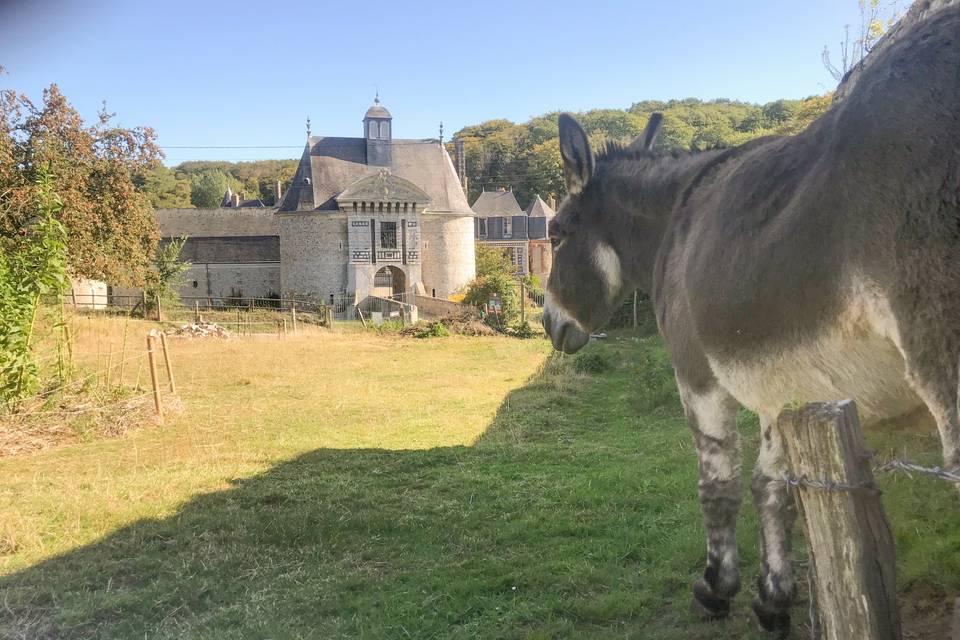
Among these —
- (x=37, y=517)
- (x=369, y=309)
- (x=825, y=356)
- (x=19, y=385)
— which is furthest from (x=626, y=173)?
(x=369, y=309)

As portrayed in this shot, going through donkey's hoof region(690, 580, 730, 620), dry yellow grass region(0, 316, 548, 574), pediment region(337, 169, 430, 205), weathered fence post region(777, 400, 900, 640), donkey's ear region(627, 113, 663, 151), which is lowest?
dry yellow grass region(0, 316, 548, 574)

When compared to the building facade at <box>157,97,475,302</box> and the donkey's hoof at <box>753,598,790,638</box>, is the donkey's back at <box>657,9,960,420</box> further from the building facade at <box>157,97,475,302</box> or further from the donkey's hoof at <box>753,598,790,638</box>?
the building facade at <box>157,97,475,302</box>

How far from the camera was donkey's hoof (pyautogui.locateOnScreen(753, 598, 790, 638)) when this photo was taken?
10.7ft

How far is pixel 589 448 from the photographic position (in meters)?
8.80

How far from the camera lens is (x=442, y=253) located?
4844cm

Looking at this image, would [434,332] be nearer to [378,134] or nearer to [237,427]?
[237,427]

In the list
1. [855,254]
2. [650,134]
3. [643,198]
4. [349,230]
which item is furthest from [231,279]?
[855,254]

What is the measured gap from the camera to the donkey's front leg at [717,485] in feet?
10.3

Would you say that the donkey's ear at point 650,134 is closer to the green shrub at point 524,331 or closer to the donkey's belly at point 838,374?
the donkey's belly at point 838,374

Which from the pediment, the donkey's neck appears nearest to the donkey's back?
the donkey's neck

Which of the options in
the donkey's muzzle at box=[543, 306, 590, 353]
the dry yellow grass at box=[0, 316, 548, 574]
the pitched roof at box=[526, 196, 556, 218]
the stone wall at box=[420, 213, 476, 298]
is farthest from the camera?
the pitched roof at box=[526, 196, 556, 218]

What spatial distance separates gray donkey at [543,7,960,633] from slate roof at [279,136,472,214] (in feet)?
147

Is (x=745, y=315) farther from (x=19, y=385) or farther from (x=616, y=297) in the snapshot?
(x=19, y=385)

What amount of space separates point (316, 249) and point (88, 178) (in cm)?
1974
